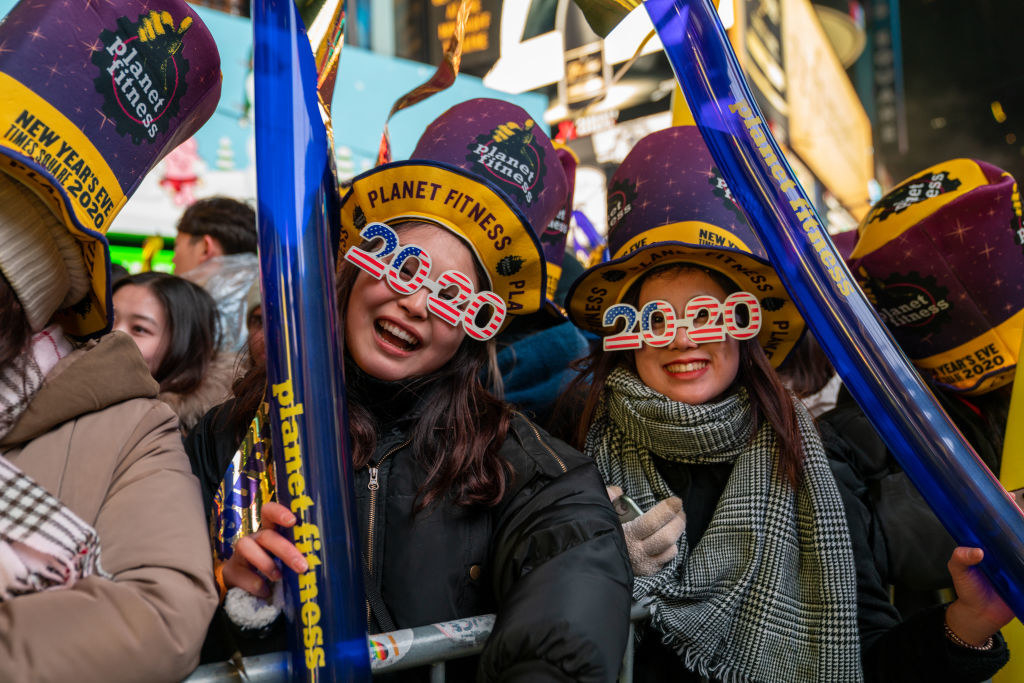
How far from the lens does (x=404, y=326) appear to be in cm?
184

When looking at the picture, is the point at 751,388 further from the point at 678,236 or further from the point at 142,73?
the point at 142,73

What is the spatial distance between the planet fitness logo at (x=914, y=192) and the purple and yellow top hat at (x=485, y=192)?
35.4 inches

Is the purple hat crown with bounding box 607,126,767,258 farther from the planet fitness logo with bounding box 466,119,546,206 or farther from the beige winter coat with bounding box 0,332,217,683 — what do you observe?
the beige winter coat with bounding box 0,332,217,683

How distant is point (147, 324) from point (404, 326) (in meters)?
1.30

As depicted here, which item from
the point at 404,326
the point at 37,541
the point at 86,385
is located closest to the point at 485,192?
the point at 404,326

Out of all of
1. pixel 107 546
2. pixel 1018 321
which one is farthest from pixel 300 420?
pixel 1018 321

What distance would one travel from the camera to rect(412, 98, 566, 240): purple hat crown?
6.76 feet

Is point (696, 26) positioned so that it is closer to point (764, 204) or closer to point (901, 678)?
point (764, 204)

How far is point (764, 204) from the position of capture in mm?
1546

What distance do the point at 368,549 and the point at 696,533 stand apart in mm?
913

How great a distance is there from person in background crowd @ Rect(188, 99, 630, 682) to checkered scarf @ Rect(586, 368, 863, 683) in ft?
1.38

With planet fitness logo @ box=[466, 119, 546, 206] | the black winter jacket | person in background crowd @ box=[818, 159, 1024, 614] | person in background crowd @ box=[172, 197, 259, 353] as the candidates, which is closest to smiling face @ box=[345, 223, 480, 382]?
the black winter jacket

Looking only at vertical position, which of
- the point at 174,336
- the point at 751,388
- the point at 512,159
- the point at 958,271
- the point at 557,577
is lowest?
the point at 557,577

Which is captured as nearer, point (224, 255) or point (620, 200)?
point (620, 200)
